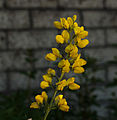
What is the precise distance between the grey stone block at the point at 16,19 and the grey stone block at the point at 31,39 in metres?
0.07

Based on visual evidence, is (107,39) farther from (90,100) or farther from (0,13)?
(0,13)

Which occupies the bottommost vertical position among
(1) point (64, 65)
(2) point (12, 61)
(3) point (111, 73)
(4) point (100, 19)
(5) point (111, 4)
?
(3) point (111, 73)

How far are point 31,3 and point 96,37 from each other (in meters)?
0.70

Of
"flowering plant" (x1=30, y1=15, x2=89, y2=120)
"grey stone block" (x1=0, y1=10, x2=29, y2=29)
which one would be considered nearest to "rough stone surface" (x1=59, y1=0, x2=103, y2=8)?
"grey stone block" (x1=0, y1=10, x2=29, y2=29)

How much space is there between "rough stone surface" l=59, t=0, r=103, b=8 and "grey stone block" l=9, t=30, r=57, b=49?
286 millimetres

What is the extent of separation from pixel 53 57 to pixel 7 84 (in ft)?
4.90

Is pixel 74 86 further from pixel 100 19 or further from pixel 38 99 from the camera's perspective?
pixel 100 19

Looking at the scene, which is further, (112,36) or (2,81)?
(112,36)

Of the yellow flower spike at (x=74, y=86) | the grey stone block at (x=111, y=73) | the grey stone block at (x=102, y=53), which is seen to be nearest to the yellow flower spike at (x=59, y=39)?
the yellow flower spike at (x=74, y=86)

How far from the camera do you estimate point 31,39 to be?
196cm

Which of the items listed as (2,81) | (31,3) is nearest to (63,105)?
(2,81)

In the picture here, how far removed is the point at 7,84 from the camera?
1.91m

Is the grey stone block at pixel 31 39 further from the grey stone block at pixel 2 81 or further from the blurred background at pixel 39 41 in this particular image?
the grey stone block at pixel 2 81

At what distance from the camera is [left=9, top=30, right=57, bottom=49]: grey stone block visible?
193 centimetres
